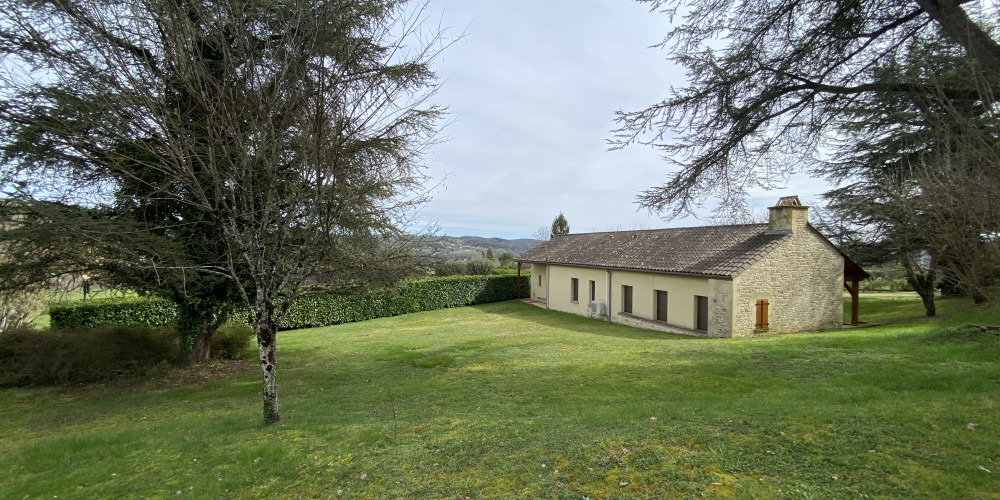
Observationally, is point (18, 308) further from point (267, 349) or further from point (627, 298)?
point (627, 298)

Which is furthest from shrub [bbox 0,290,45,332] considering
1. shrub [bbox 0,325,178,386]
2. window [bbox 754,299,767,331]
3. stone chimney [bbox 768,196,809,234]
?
stone chimney [bbox 768,196,809,234]

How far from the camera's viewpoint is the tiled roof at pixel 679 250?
56.1ft

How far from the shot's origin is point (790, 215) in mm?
17391

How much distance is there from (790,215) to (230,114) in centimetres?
1895

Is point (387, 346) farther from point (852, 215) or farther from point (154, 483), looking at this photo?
point (852, 215)

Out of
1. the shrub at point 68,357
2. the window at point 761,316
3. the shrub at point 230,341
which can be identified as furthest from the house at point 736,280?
the shrub at point 68,357

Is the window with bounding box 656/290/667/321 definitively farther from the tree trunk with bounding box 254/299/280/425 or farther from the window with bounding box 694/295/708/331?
the tree trunk with bounding box 254/299/280/425

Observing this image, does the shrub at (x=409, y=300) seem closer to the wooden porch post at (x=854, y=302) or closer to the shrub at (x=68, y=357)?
the shrub at (x=68, y=357)

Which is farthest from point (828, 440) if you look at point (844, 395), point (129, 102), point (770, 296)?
point (770, 296)

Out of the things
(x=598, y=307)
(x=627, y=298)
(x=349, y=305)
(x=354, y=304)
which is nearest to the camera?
(x=627, y=298)

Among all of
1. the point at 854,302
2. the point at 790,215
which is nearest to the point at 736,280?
the point at 790,215

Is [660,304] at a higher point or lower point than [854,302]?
lower

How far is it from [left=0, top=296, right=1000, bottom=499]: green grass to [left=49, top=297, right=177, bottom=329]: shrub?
5606 mm

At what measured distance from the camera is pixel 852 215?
18094 mm
